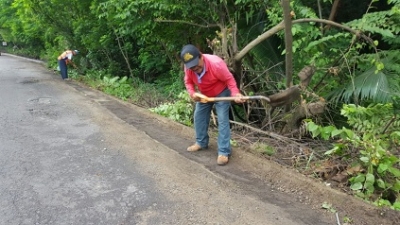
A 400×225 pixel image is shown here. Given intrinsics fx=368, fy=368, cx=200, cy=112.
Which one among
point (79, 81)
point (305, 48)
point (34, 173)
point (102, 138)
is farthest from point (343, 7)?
point (79, 81)

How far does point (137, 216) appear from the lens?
3.45 m

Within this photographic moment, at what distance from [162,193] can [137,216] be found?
53 cm

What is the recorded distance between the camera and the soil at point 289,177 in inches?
136

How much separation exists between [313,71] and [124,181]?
2.91 meters

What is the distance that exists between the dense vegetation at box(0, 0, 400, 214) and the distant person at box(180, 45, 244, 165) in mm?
650

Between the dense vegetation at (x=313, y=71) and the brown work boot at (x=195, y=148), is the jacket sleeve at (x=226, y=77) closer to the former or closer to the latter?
the dense vegetation at (x=313, y=71)

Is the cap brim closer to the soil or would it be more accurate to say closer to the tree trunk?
the tree trunk

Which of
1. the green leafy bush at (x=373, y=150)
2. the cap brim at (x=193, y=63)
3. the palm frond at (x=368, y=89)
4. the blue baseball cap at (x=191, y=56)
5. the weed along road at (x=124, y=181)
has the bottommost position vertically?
the weed along road at (x=124, y=181)

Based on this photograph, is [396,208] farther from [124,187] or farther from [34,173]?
[34,173]

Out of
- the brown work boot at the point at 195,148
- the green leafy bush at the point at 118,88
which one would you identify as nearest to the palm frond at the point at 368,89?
the brown work boot at the point at 195,148

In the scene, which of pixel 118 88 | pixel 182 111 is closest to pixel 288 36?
pixel 182 111

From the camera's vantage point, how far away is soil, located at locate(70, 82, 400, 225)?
3.45 meters

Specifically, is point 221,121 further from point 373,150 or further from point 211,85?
point 373,150

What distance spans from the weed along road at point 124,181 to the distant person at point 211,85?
0.35 meters
